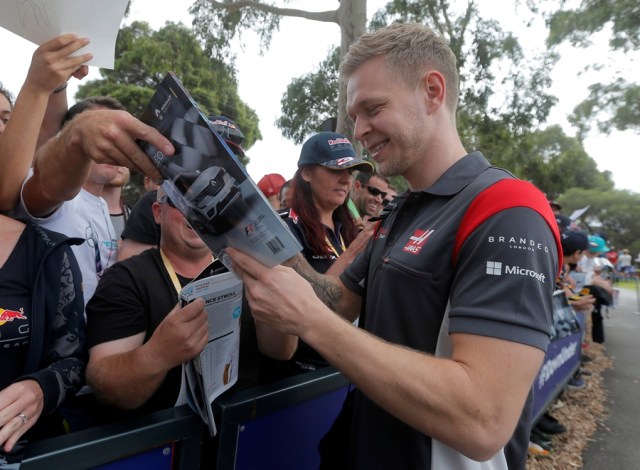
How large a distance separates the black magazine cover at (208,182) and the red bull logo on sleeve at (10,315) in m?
0.70

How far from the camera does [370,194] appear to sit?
4.87m

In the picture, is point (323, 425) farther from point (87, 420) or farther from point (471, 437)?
point (471, 437)

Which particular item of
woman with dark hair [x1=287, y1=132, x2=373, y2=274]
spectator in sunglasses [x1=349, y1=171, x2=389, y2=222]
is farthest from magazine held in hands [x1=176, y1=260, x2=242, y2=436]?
spectator in sunglasses [x1=349, y1=171, x2=389, y2=222]

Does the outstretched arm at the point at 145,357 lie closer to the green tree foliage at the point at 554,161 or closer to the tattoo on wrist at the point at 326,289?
the tattoo on wrist at the point at 326,289

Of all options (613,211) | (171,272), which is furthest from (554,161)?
(171,272)

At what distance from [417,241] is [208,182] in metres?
0.64

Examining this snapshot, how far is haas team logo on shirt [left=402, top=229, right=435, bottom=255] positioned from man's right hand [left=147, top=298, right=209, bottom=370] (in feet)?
2.07

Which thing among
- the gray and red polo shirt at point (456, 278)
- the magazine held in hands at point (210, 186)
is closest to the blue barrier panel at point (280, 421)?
the gray and red polo shirt at point (456, 278)

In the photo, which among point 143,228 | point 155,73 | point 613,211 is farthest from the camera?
point 613,211

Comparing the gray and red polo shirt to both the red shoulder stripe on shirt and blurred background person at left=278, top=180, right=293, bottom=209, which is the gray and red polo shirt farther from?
blurred background person at left=278, top=180, right=293, bottom=209

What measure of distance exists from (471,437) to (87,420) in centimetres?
133

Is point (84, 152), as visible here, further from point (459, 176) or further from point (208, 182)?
point (459, 176)

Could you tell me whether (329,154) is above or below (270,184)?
above

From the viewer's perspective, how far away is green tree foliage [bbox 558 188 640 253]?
47438 millimetres
